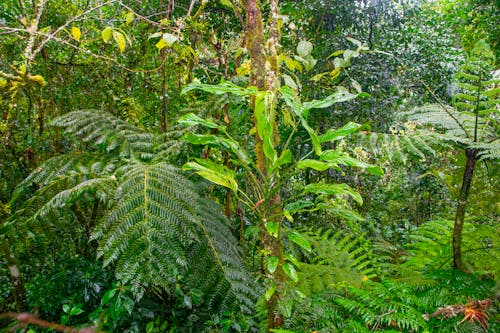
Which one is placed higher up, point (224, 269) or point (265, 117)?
point (265, 117)

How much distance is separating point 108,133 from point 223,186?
79cm

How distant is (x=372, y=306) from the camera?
137cm

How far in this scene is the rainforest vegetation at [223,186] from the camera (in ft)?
4.34

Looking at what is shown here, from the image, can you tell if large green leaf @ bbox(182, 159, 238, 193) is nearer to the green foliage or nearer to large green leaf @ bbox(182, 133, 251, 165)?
large green leaf @ bbox(182, 133, 251, 165)

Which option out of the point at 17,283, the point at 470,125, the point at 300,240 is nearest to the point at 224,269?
the point at 300,240

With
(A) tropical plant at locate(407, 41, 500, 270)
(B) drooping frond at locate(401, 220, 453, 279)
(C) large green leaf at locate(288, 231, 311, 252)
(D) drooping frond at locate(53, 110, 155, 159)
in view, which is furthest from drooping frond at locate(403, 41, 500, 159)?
(D) drooping frond at locate(53, 110, 155, 159)

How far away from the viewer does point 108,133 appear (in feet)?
6.86

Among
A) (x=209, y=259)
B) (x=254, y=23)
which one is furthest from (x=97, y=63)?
(x=209, y=259)

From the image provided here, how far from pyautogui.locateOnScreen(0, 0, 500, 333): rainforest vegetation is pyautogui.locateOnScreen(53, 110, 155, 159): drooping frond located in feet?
0.04

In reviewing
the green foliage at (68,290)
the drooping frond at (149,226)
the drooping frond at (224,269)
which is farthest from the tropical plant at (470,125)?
the green foliage at (68,290)

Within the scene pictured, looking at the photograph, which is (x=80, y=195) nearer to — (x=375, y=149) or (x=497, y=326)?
(x=375, y=149)

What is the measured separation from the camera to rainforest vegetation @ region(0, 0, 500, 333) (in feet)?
4.34

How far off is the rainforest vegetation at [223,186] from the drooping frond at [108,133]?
13 mm

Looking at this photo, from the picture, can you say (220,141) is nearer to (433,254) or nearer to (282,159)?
(282,159)
